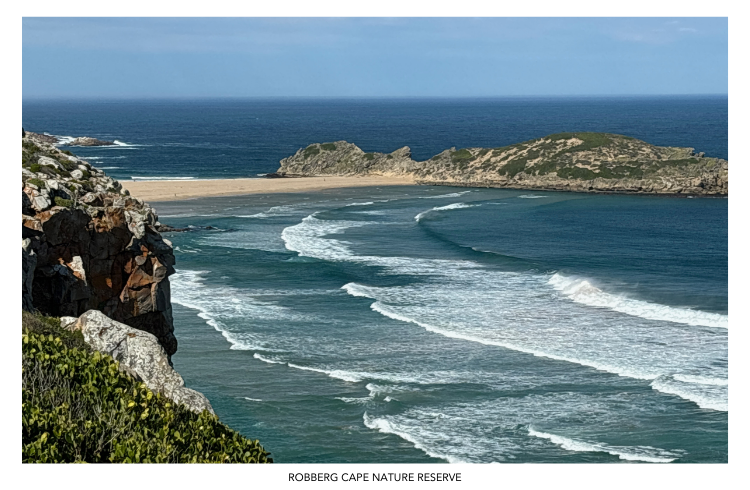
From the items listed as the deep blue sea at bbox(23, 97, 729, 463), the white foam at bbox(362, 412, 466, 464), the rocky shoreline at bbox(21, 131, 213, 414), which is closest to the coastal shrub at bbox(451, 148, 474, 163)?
the deep blue sea at bbox(23, 97, 729, 463)

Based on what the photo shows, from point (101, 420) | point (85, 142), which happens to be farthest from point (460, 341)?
point (85, 142)

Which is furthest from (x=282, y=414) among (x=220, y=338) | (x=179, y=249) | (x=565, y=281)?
(x=179, y=249)

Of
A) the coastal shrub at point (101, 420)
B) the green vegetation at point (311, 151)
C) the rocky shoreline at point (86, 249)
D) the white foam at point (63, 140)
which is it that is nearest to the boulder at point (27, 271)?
the rocky shoreline at point (86, 249)

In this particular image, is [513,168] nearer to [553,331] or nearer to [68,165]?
[553,331]

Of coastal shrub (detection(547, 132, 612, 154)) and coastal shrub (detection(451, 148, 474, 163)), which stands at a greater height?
Result: coastal shrub (detection(547, 132, 612, 154))

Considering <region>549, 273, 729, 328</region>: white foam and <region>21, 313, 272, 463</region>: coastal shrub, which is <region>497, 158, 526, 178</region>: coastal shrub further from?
<region>21, 313, 272, 463</region>: coastal shrub
